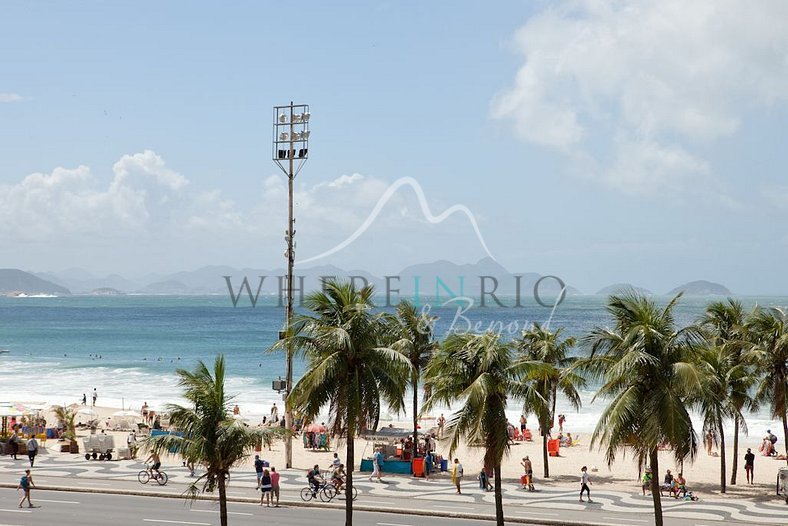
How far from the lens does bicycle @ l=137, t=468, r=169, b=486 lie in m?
36.4

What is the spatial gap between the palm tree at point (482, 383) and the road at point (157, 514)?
813 centimetres

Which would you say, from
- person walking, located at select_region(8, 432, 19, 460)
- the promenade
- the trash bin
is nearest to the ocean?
the trash bin

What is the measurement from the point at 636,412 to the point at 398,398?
6.33 metres

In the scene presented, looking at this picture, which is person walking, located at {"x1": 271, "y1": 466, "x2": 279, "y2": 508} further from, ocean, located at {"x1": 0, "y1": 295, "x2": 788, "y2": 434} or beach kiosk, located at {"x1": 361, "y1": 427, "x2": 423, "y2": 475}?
ocean, located at {"x1": 0, "y1": 295, "x2": 788, "y2": 434}

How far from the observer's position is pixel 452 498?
34.1m

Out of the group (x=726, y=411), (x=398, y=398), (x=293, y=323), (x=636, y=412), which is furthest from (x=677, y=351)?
(x=726, y=411)

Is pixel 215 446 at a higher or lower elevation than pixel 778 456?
higher

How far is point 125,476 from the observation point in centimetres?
3853

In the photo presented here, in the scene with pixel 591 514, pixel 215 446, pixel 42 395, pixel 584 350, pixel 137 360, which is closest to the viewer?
pixel 215 446

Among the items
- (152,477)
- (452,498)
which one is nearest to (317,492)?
(452,498)

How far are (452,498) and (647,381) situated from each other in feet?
50.6

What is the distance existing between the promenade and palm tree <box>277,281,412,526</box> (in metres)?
8.61

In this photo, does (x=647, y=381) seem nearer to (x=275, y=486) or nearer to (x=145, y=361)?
(x=275, y=486)

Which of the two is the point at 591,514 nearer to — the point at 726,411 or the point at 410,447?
the point at 726,411
